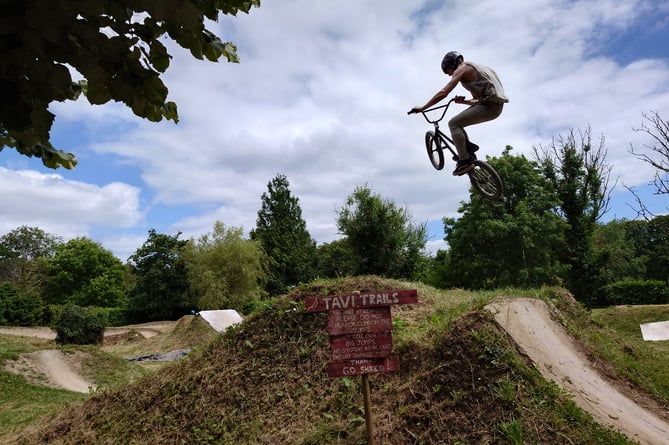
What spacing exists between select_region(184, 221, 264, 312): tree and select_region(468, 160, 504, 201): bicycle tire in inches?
1434

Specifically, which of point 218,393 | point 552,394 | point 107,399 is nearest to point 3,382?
point 107,399

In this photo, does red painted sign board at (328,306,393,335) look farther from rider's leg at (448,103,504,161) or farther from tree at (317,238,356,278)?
tree at (317,238,356,278)

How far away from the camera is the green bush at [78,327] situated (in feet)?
70.4

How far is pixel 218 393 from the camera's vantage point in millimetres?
7383

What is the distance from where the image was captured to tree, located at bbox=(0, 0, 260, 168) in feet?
7.48

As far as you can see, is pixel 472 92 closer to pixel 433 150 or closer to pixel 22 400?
pixel 433 150

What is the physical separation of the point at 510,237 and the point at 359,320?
25.2 metres

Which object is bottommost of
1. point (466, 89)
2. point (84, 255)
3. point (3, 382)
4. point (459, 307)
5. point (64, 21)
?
point (3, 382)

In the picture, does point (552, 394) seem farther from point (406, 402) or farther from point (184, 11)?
point (184, 11)

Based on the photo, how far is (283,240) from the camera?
177 ft

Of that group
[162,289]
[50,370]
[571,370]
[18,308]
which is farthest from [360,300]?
[162,289]

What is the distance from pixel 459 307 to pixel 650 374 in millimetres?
3664

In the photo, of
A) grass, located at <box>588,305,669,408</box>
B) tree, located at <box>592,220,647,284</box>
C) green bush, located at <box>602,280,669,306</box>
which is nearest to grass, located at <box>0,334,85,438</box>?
grass, located at <box>588,305,669,408</box>

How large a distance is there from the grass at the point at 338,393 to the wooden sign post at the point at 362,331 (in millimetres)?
1092
